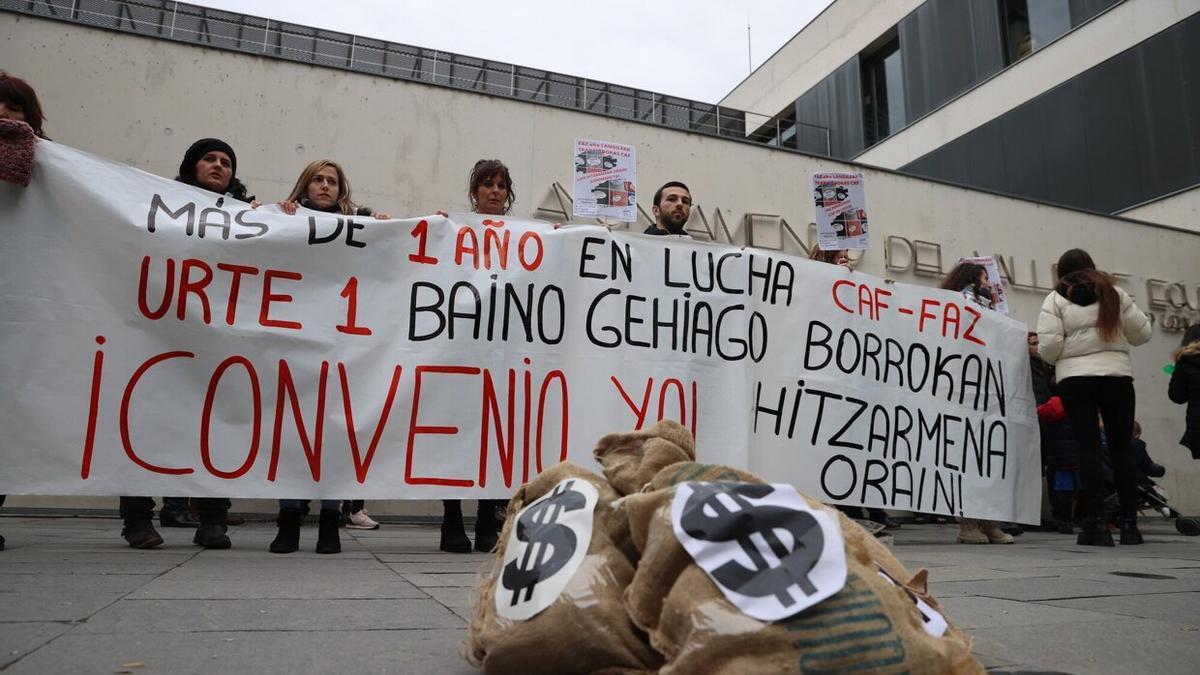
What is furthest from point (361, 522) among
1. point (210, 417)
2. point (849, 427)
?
point (849, 427)

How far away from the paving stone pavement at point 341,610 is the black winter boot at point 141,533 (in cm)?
7

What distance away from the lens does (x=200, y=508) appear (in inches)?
149

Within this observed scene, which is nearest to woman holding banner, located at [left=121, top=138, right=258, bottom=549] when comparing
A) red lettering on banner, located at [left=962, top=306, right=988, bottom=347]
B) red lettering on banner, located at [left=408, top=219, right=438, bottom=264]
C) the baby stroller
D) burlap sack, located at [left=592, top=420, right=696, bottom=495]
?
red lettering on banner, located at [left=408, top=219, right=438, bottom=264]

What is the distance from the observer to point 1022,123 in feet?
45.3

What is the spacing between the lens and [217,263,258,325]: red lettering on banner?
3689mm

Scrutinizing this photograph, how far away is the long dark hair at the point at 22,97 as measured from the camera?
3541mm

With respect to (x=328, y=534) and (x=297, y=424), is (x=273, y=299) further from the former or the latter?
(x=328, y=534)

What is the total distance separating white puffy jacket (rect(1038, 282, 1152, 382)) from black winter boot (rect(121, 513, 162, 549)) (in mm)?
5245

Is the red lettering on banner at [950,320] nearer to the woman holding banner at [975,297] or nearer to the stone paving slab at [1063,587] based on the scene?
the woman holding banner at [975,297]

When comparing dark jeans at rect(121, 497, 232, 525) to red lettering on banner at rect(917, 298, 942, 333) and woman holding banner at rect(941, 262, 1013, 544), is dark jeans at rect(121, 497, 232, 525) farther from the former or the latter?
woman holding banner at rect(941, 262, 1013, 544)

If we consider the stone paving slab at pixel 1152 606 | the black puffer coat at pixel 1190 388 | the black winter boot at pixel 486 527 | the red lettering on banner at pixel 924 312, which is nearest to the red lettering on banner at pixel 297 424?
the black winter boot at pixel 486 527

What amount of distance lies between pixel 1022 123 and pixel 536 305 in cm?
1278

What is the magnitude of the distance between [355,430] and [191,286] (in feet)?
3.23

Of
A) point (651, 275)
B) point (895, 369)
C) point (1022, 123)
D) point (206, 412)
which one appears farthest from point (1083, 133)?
point (206, 412)
